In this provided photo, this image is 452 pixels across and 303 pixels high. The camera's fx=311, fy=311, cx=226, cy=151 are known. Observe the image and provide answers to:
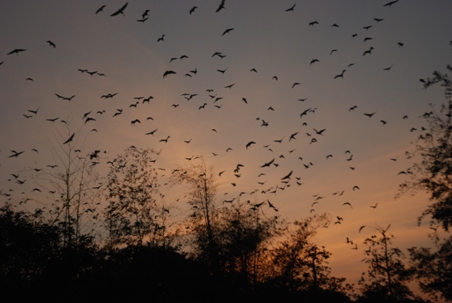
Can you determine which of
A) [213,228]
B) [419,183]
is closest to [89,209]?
[213,228]

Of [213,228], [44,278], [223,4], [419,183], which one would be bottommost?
[44,278]

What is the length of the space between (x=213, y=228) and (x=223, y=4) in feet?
104

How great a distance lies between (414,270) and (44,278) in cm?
3501

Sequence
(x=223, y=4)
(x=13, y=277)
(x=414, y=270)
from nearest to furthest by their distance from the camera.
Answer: (x=223, y=4) → (x=13, y=277) → (x=414, y=270)

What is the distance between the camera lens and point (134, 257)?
27281mm

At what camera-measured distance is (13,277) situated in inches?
936

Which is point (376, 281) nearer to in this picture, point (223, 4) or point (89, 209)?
point (89, 209)

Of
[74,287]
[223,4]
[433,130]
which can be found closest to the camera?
[223,4]

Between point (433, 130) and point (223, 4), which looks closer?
point (223, 4)

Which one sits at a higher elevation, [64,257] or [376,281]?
[64,257]

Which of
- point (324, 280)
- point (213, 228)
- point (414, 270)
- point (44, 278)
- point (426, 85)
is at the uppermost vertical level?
point (426, 85)

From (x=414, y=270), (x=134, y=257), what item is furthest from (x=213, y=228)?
(x=414, y=270)

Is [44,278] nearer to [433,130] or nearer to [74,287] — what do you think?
[74,287]

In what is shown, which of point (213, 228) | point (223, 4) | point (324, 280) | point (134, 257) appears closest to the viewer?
point (223, 4)
